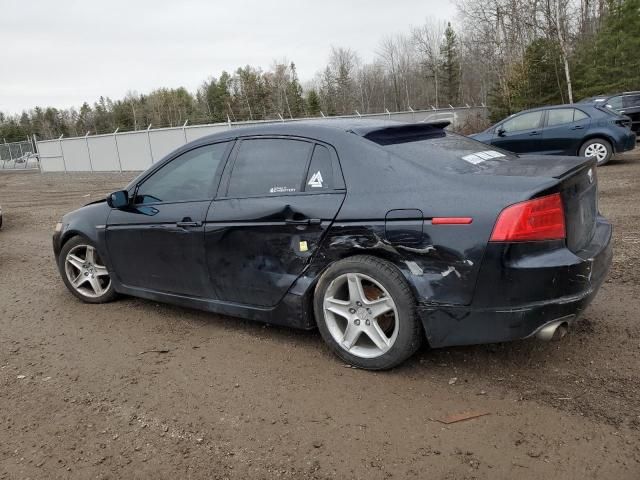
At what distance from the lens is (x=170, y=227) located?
4117mm

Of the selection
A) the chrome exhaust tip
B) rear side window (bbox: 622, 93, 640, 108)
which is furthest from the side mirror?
rear side window (bbox: 622, 93, 640, 108)

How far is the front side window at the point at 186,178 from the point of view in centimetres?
404

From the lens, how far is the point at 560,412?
2762 millimetres

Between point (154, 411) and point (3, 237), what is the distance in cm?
785

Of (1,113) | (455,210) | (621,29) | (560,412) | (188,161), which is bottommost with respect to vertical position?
(560,412)

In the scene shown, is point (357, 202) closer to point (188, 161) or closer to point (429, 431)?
point (429, 431)

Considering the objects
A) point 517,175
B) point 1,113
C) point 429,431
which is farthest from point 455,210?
point 1,113

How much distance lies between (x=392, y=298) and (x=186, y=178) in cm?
200

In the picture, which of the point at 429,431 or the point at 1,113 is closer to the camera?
the point at 429,431

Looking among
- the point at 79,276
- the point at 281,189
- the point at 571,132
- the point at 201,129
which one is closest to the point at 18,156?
the point at 201,129

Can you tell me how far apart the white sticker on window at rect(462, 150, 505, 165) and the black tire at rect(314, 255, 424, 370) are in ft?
2.94

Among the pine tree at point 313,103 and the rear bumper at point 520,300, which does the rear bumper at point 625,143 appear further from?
the pine tree at point 313,103

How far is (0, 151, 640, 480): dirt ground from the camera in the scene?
2508mm

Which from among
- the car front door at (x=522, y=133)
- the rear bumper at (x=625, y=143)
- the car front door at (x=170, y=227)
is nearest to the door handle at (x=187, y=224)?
the car front door at (x=170, y=227)
